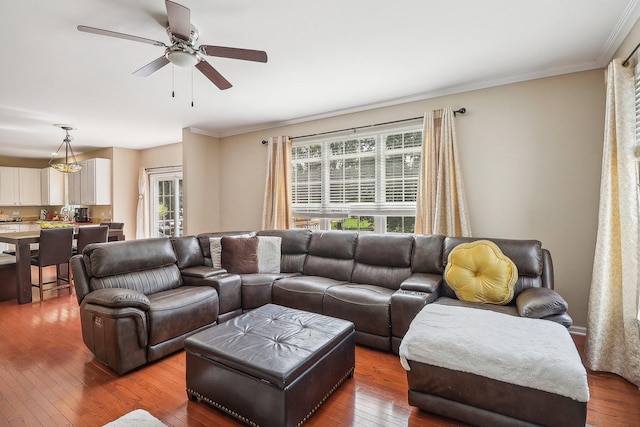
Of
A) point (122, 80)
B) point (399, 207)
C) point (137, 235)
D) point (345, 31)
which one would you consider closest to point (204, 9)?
point (345, 31)

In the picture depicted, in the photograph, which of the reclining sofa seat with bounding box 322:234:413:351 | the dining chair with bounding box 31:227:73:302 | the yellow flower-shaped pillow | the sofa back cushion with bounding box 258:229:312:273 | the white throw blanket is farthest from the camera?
the dining chair with bounding box 31:227:73:302

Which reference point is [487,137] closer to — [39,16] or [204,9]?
[204,9]

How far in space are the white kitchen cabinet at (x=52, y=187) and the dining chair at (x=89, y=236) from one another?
4087 millimetres

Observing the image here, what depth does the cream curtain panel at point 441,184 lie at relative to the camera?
3.46m

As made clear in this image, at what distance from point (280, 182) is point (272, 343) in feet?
10.3

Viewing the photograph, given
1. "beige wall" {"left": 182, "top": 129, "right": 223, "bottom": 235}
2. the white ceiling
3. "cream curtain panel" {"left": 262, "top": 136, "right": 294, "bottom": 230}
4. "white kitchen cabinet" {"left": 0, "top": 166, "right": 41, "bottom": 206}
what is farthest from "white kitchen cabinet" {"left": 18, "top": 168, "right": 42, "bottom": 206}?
"cream curtain panel" {"left": 262, "top": 136, "right": 294, "bottom": 230}

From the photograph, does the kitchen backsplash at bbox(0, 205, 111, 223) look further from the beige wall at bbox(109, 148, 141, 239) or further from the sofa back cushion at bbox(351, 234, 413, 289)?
the sofa back cushion at bbox(351, 234, 413, 289)

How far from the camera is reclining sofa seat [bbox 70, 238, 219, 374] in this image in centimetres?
231

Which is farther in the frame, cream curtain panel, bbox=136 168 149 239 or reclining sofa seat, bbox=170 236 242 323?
cream curtain panel, bbox=136 168 149 239

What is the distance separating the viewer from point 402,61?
2.89 meters

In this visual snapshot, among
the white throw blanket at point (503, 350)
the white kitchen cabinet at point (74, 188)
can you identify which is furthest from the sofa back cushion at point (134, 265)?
the white kitchen cabinet at point (74, 188)

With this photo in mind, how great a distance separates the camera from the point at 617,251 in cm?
240

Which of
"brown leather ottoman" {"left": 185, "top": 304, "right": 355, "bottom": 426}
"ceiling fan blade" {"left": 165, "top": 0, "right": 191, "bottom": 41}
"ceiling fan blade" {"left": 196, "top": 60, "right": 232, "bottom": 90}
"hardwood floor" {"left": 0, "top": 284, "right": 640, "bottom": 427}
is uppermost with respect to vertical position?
"ceiling fan blade" {"left": 165, "top": 0, "right": 191, "bottom": 41}

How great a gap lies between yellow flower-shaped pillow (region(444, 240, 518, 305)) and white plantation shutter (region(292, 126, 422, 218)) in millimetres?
1143
